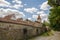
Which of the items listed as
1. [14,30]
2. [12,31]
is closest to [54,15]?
[14,30]

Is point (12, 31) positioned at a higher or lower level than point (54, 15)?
lower

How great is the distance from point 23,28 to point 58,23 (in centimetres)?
1034

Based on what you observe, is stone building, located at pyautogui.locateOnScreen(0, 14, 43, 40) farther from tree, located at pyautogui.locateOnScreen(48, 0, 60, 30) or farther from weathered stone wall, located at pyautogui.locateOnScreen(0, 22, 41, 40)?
tree, located at pyautogui.locateOnScreen(48, 0, 60, 30)

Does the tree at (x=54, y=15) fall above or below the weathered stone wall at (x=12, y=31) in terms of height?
above

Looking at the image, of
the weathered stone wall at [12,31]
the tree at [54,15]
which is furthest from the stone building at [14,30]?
the tree at [54,15]

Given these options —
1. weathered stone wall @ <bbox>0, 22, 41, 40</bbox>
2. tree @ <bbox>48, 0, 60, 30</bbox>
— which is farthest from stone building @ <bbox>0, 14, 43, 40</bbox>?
tree @ <bbox>48, 0, 60, 30</bbox>

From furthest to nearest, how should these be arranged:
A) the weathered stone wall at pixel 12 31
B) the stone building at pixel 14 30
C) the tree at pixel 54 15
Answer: the tree at pixel 54 15 < the stone building at pixel 14 30 < the weathered stone wall at pixel 12 31

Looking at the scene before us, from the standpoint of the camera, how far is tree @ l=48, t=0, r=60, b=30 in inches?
955

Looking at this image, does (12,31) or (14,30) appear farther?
(14,30)

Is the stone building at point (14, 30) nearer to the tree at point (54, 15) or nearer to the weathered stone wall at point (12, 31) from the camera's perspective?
the weathered stone wall at point (12, 31)

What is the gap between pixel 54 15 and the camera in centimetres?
2481

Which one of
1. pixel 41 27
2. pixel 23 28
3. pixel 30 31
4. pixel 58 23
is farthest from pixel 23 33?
pixel 58 23

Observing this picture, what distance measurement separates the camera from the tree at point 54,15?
79.6 feet

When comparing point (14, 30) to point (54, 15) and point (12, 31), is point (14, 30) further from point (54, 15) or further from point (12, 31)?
point (54, 15)
